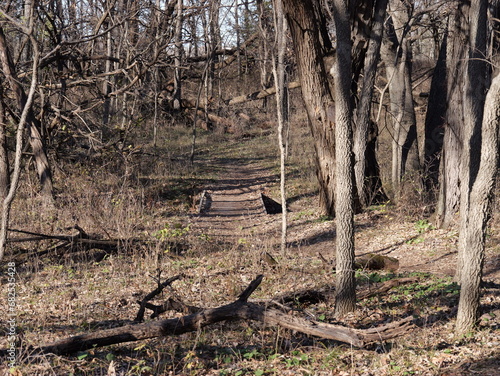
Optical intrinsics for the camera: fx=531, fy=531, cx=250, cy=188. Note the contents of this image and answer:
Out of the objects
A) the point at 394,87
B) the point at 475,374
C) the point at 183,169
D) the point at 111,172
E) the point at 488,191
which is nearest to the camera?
the point at 475,374

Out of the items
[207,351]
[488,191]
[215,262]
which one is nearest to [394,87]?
[215,262]

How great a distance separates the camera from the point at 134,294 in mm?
7605

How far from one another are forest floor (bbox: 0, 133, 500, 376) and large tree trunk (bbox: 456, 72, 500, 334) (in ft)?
0.92

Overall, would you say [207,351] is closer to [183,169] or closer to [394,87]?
[394,87]

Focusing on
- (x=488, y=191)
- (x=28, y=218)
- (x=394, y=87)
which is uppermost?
(x=394, y=87)

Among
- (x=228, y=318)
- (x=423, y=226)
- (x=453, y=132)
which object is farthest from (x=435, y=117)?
(x=228, y=318)

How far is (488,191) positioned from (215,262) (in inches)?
199

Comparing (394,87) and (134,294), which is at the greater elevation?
(394,87)

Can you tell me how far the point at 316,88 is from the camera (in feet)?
38.6

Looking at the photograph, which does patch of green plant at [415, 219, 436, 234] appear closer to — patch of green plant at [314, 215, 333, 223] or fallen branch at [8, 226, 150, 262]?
patch of green plant at [314, 215, 333, 223]

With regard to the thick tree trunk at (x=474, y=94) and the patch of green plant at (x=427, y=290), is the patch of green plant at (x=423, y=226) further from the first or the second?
the patch of green plant at (x=427, y=290)

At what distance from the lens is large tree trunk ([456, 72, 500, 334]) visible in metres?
4.91

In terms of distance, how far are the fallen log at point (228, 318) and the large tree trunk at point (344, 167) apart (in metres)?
0.97

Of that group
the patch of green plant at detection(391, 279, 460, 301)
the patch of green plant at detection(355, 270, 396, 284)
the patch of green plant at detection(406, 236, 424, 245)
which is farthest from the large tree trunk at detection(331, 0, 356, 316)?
the patch of green plant at detection(406, 236, 424, 245)
